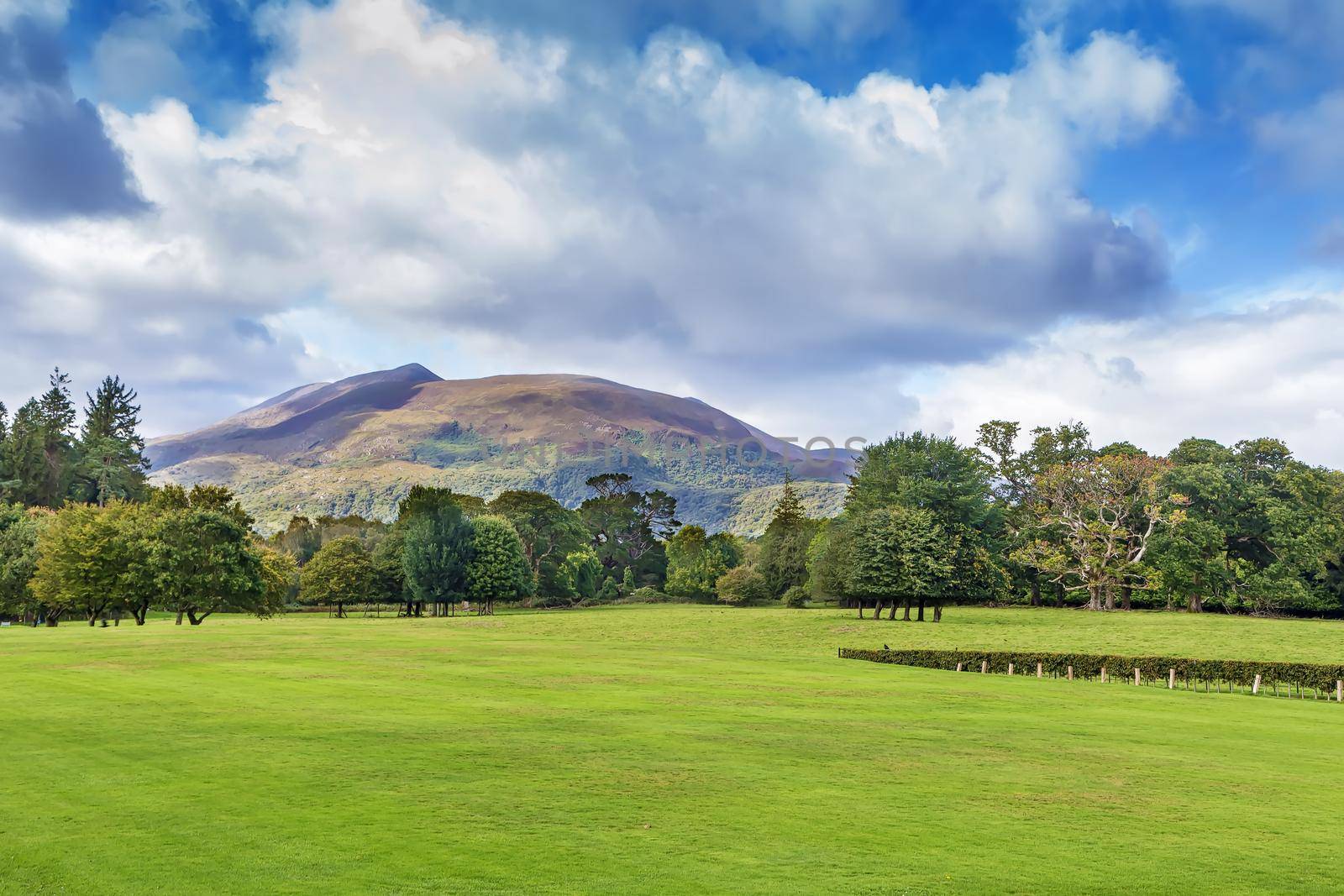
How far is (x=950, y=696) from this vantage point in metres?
37.8

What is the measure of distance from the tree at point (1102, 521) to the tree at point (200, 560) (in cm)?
8418

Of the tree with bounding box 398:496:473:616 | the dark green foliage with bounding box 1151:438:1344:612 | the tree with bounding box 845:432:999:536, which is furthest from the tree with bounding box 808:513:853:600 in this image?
the tree with bounding box 398:496:473:616

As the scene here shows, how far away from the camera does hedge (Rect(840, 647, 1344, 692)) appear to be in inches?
1748

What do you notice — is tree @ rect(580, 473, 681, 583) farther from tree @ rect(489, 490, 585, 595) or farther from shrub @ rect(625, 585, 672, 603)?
tree @ rect(489, 490, 585, 595)

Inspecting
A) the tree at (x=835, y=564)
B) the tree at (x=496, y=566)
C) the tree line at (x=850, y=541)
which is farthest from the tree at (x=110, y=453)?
the tree at (x=835, y=564)

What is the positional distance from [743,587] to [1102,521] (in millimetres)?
54600

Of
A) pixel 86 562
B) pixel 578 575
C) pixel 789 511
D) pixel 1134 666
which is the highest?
pixel 789 511

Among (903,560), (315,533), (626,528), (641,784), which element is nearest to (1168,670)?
(641,784)

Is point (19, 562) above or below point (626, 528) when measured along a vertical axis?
below

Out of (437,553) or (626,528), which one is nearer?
(437,553)

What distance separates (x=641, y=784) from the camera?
1867cm

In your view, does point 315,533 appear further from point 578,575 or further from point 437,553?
point 437,553

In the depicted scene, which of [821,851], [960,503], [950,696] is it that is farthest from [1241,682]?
[960,503]

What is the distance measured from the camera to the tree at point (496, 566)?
116812mm
